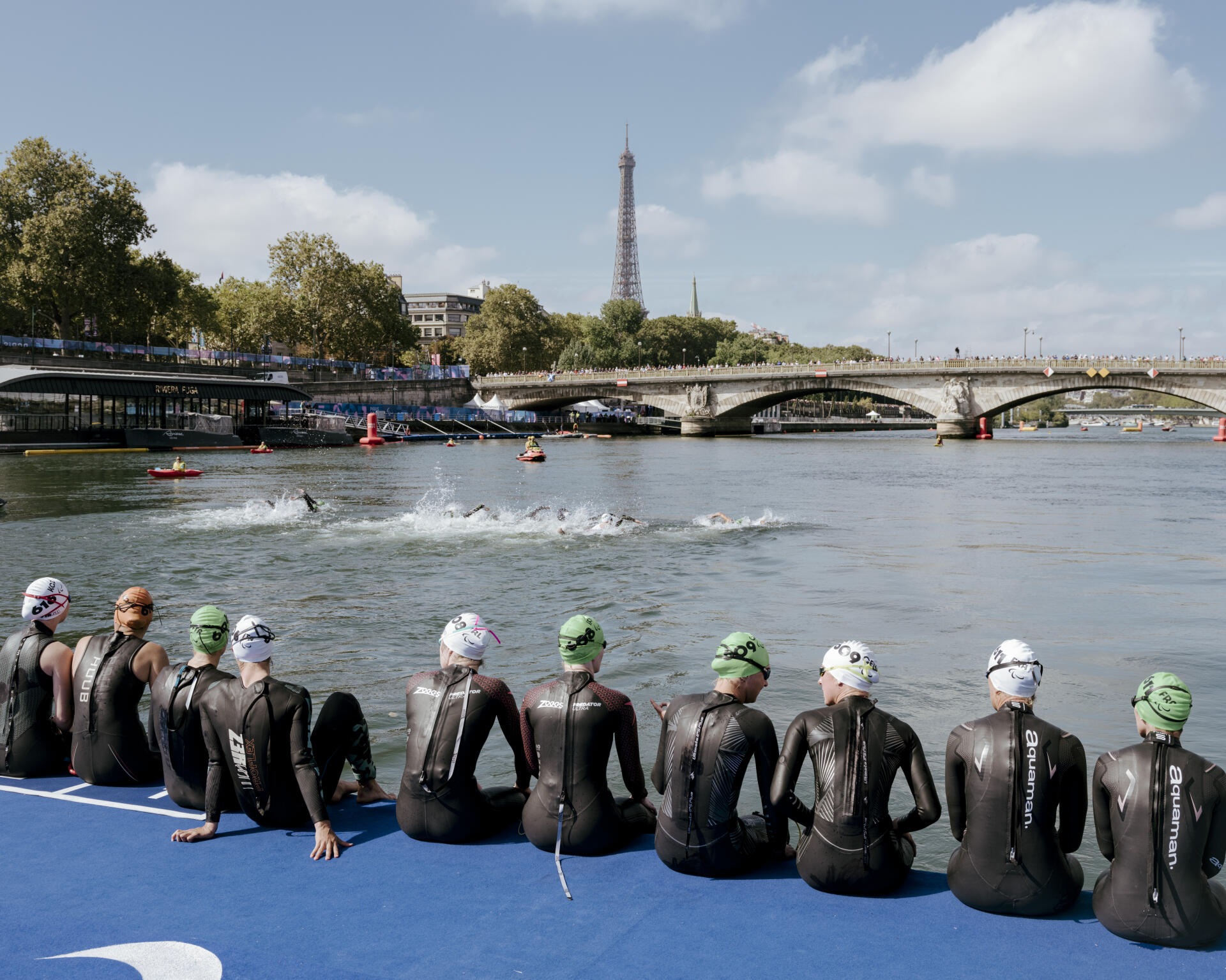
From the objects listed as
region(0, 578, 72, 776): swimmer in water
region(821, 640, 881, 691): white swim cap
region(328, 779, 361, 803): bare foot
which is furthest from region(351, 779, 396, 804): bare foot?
region(821, 640, 881, 691): white swim cap

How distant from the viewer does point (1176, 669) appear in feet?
44.4

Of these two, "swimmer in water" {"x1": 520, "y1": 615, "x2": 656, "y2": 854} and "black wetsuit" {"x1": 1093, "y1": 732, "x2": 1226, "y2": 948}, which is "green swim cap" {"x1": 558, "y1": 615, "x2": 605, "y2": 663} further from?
"black wetsuit" {"x1": 1093, "y1": 732, "x2": 1226, "y2": 948}

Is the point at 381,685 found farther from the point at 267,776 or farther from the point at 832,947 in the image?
the point at 832,947

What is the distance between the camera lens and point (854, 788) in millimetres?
5469

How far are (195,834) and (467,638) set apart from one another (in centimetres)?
214

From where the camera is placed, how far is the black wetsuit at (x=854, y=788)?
5.45 meters

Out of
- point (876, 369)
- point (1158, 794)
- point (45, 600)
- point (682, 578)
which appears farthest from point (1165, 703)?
point (876, 369)

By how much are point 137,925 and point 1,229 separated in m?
78.5

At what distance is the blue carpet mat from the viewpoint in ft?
16.2

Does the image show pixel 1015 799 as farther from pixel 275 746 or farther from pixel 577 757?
pixel 275 746

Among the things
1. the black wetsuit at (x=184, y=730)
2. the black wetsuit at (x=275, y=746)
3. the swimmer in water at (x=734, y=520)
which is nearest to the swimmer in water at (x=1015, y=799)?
the black wetsuit at (x=275, y=746)

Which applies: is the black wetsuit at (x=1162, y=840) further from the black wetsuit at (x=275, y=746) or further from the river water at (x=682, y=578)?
the black wetsuit at (x=275, y=746)

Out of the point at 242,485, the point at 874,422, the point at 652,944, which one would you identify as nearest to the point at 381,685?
the point at 652,944

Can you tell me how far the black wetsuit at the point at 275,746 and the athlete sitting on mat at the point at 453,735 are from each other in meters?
0.59
